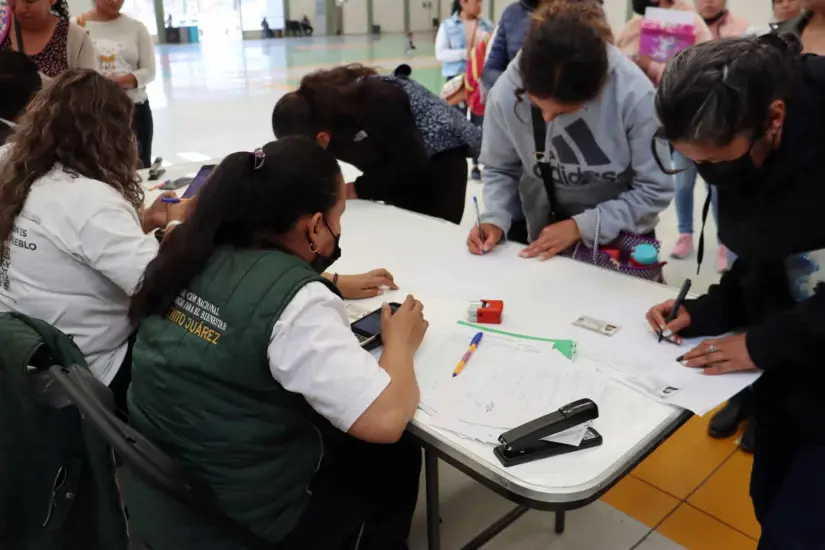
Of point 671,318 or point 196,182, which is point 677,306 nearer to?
point 671,318

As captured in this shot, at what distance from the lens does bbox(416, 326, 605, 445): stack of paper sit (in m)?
1.13

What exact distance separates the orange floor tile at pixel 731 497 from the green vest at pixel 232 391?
1.31 metres

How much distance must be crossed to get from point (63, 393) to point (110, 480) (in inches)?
7.6

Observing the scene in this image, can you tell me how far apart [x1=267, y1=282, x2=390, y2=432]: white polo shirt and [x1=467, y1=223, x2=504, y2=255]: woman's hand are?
859 mm

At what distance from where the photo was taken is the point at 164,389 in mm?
1157

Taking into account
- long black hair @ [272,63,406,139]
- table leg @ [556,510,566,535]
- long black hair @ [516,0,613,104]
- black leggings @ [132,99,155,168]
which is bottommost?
table leg @ [556,510,566,535]

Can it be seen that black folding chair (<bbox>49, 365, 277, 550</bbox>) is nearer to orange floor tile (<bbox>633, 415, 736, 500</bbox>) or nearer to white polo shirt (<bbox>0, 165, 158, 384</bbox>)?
white polo shirt (<bbox>0, 165, 158, 384</bbox>)

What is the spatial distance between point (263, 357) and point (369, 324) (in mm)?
409

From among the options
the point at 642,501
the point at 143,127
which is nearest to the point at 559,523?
the point at 642,501

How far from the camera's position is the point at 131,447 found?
96cm

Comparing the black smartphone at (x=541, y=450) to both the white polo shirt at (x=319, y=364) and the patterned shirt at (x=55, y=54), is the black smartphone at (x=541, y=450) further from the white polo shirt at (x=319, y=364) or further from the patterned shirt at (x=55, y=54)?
the patterned shirt at (x=55, y=54)

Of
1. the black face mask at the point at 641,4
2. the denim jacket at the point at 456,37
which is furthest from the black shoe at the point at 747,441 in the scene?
the denim jacket at the point at 456,37

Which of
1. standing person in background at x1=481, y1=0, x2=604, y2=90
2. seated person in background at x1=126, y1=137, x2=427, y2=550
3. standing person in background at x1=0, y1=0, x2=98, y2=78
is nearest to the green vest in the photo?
seated person in background at x1=126, y1=137, x2=427, y2=550

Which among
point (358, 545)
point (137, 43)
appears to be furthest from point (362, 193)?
point (137, 43)
